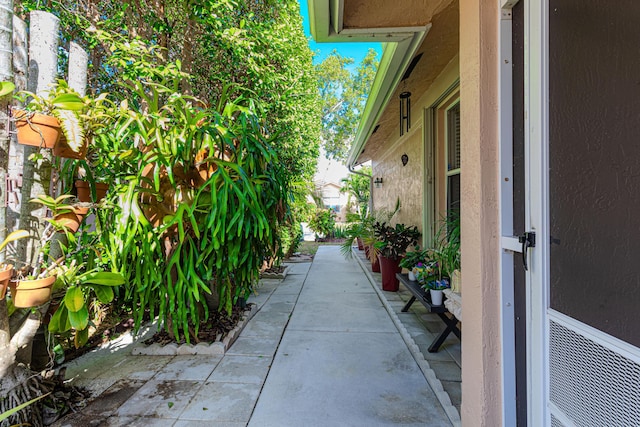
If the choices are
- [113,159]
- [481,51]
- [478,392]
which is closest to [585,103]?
[481,51]

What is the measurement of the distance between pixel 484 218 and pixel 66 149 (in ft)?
7.78

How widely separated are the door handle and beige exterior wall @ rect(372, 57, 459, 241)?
2.34 meters

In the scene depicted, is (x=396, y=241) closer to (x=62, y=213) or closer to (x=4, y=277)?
(x=62, y=213)

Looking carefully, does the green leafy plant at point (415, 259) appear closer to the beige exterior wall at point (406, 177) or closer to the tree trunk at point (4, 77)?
the beige exterior wall at point (406, 177)

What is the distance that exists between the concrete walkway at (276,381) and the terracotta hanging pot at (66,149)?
5.46 feet

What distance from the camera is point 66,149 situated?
5.96ft

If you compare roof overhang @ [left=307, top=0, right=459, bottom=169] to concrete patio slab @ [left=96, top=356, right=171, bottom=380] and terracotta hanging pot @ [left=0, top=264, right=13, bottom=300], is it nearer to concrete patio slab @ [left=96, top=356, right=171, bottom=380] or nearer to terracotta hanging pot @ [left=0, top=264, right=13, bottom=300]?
terracotta hanging pot @ [left=0, top=264, right=13, bottom=300]

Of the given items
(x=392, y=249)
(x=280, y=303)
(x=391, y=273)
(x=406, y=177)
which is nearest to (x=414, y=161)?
(x=406, y=177)

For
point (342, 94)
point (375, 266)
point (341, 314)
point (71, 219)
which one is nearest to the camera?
point (71, 219)

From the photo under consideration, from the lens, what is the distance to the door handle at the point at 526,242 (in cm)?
113

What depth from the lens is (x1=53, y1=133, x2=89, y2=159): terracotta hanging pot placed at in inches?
69.9

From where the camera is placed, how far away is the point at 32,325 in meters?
1.85

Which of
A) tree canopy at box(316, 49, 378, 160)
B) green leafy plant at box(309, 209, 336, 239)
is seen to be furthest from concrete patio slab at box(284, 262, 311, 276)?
tree canopy at box(316, 49, 378, 160)

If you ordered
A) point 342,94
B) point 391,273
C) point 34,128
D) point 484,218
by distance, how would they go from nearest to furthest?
point 484,218, point 34,128, point 391,273, point 342,94
